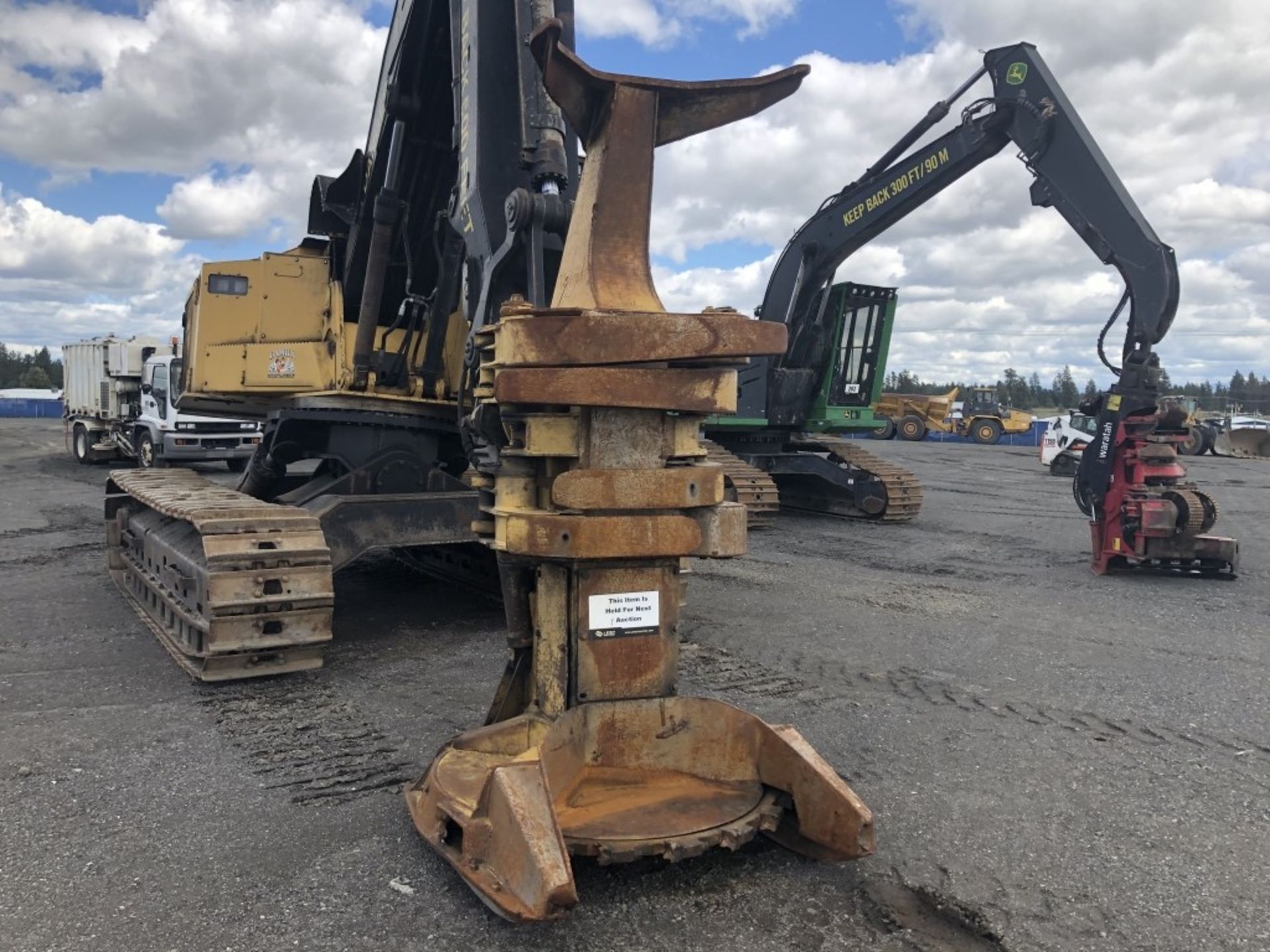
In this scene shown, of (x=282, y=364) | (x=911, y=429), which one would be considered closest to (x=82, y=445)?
(x=282, y=364)

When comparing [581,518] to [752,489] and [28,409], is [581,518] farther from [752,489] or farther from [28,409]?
[28,409]

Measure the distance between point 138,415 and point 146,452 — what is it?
198 cm

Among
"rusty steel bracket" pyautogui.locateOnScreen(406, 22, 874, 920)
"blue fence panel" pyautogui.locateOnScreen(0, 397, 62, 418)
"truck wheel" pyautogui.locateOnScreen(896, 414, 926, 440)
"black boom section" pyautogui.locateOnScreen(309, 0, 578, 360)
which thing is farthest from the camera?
"blue fence panel" pyautogui.locateOnScreen(0, 397, 62, 418)

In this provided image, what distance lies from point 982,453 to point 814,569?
25.1 metres

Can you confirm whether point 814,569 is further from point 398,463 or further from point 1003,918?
point 1003,918

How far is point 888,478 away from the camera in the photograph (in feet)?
42.0

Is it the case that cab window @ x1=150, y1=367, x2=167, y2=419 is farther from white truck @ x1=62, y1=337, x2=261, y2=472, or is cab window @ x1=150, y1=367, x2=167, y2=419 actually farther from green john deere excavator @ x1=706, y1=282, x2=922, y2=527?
green john deere excavator @ x1=706, y1=282, x2=922, y2=527

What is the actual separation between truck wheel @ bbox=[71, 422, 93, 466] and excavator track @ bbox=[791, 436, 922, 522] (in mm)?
17015

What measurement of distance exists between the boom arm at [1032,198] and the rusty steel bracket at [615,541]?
6737mm

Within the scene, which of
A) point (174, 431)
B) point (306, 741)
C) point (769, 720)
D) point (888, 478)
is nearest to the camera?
point (306, 741)

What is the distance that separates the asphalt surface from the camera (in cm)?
289

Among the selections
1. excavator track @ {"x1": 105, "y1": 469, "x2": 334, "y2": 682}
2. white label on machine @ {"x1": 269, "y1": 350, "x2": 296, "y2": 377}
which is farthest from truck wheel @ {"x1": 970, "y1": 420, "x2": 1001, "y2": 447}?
excavator track @ {"x1": 105, "y1": 469, "x2": 334, "y2": 682}

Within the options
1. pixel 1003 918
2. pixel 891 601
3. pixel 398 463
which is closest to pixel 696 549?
pixel 1003 918

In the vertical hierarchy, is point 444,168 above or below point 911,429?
above
